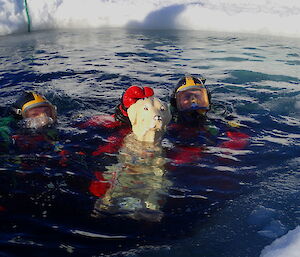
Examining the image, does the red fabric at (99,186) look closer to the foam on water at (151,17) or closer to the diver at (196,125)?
the diver at (196,125)

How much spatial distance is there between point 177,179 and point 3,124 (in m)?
2.56

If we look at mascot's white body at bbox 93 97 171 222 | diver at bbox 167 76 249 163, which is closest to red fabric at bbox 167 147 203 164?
diver at bbox 167 76 249 163

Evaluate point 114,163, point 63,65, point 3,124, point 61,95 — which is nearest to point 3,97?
point 61,95

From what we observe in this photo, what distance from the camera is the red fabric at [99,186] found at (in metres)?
3.51

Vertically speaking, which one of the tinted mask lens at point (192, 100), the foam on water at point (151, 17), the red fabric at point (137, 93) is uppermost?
the foam on water at point (151, 17)

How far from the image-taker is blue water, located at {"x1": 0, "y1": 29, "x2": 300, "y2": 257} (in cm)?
288

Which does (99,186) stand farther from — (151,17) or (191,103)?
(151,17)

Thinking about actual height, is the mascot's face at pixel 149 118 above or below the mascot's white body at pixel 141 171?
above

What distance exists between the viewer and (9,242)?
9.26 feet

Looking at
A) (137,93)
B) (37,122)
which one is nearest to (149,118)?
(137,93)

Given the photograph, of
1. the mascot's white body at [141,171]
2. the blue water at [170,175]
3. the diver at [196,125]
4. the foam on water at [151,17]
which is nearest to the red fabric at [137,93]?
the mascot's white body at [141,171]

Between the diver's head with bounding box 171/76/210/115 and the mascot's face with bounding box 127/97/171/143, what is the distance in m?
1.24

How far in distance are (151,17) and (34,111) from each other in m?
8.74

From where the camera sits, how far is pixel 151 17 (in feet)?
41.5
